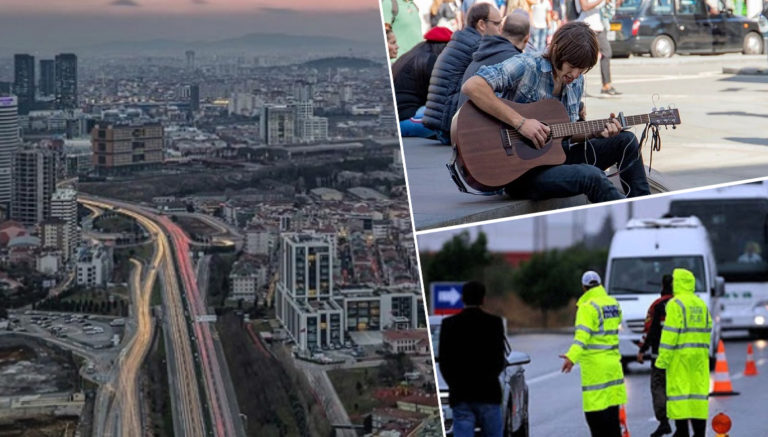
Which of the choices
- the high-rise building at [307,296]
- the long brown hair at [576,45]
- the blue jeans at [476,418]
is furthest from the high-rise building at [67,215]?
the blue jeans at [476,418]

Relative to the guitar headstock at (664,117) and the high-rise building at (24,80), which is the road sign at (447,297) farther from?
the high-rise building at (24,80)

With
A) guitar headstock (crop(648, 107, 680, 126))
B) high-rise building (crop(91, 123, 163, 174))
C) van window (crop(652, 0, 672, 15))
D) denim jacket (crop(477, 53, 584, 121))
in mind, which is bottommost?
high-rise building (crop(91, 123, 163, 174))

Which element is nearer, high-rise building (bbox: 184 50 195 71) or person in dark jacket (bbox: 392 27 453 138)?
person in dark jacket (bbox: 392 27 453 138)

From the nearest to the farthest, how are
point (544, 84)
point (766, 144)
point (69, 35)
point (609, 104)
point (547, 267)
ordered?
point (544, 84) < point (766, 144) < point (609, 104) < point (547, 267) < point (69, 35)

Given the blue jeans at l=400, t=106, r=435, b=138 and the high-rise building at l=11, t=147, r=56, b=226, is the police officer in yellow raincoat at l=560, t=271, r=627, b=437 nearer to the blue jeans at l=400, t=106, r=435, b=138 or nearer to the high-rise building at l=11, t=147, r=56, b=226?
the blue jeans at l=400, t=106, r=435, b=138

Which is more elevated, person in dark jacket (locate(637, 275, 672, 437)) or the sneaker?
person in dark jacket (locate(637, 275, 672, 437))

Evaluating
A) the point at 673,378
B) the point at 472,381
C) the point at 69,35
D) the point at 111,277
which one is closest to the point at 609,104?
the point at 673,378

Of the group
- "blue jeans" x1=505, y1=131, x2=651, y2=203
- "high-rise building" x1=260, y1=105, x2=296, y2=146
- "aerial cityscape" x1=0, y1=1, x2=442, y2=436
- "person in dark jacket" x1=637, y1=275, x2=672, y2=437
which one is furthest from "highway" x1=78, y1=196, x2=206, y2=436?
"blue jeans" x1=505, y1=131, x2=651, y2=203

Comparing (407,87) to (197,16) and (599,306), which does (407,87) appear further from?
(197,16)
